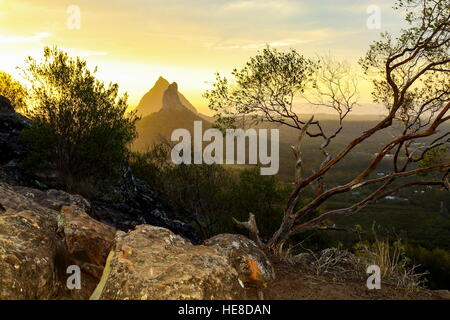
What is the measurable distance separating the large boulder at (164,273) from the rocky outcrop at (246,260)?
3.08 feet

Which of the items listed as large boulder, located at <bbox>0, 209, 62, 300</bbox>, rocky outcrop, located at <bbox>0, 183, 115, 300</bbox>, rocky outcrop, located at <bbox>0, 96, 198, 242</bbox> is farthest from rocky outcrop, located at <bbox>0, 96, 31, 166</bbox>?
large boulder, located at <bbox>0, 209, 62, 300</bbox>

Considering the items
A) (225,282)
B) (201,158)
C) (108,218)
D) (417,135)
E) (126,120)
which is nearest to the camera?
(225,282)

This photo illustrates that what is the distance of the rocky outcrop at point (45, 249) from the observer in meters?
6.82

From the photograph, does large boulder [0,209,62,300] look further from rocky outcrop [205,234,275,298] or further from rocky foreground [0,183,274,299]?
rocky outcrop [205,234,275,298]

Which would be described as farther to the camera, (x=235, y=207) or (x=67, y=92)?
(x=235, y=207)

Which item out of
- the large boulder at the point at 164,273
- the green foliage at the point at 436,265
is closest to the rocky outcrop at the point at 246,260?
the large boulder at the point at 164,273

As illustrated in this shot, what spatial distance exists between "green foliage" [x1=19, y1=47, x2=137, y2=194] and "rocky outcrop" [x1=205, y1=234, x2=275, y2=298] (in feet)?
57.9

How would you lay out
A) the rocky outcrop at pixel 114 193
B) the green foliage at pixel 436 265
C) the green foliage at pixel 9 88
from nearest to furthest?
the rocky outcrop at pixel 114 193 → the green foliage at pixel 9 88 → the green foliage at pixel 436 265

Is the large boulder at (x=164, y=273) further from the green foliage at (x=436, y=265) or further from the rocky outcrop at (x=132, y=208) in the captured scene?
the green foliage at (x=436, y=265)

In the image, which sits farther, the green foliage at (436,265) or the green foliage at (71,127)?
the green foliage at (436,265)

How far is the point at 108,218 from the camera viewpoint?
2120cm
